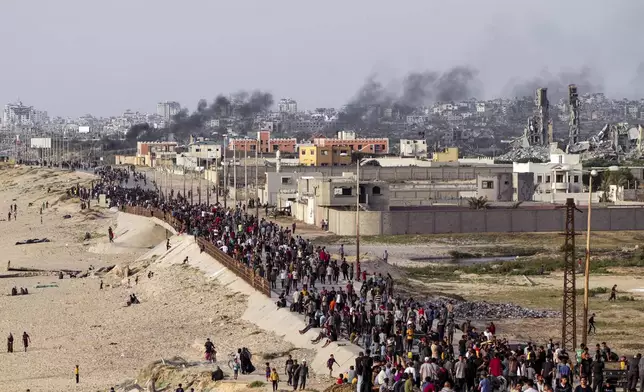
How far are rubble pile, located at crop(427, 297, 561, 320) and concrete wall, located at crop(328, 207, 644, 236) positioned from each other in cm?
2191

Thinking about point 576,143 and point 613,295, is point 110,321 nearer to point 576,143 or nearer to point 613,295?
point 613,295

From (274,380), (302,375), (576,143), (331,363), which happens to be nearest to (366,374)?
(302,375)

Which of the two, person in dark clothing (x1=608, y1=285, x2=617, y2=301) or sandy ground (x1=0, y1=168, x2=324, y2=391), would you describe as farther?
Result: person in dark clothing (x1=608, y1=285, x2=617, y2=301)

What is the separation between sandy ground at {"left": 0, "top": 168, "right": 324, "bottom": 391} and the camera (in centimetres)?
2731

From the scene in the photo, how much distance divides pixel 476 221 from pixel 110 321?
86.6 ft

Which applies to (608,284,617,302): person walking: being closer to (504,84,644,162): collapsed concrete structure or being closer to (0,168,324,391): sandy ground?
(0,168,324,391): sandy ground

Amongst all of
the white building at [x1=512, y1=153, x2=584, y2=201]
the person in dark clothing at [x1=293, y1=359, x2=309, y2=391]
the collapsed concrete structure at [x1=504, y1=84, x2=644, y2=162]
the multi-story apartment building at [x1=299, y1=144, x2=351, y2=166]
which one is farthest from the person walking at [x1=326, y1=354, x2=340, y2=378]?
the collapsed concrete structure at [x1=504, y1=84, x2=644, y2=162]

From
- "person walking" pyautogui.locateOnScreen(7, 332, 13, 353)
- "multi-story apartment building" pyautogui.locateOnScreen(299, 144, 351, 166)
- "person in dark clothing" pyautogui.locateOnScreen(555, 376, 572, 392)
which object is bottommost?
"person walking" pyautogui.locateOnScreen(7, 332, 13, 353)

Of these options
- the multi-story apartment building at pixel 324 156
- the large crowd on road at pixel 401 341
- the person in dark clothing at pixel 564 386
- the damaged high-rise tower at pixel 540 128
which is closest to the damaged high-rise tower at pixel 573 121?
the damaged high-rise tower at pixel 540 128

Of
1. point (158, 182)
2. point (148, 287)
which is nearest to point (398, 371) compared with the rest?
point (148, 287)

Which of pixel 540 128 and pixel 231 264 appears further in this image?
pixel 540 128

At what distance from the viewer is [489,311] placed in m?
32.1

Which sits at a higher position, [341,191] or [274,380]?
[341,191]

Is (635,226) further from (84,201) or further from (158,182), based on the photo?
(158,182)
